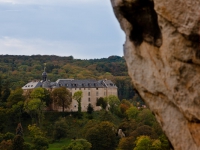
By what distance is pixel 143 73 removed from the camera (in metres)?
11.3

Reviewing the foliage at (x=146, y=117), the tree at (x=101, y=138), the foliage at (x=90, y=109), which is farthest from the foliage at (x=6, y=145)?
the foliage at (x=90, y=109)

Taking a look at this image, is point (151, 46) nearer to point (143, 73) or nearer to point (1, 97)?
point (143, 73)

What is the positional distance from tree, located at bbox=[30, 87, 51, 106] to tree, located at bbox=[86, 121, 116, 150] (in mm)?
22558

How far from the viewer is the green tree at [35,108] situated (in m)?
86.1

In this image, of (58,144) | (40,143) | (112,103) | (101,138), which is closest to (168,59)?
(40,143)

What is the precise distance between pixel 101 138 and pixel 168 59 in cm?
6216

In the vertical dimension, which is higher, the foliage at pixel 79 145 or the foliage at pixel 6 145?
the foliage at pixel 6 145

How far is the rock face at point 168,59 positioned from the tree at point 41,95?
80.5 m

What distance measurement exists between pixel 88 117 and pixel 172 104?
82.4 meters

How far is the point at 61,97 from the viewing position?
310ft

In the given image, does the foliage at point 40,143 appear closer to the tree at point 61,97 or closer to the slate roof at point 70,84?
the tree at point 61,97

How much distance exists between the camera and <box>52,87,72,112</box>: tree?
94562 mm

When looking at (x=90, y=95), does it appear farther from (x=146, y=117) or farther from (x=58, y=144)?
(x=58, y=144)

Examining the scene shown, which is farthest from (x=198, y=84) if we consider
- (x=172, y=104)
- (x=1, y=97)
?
(x=1, y=97)
